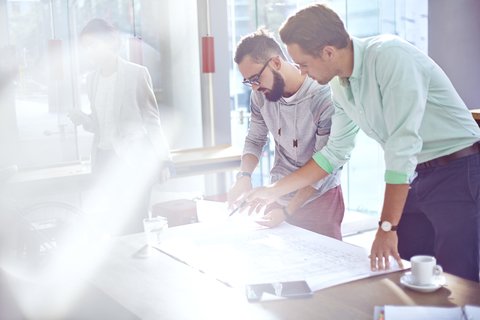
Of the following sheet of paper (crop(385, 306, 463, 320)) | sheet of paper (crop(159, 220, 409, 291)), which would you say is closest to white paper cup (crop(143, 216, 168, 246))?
sheet of paper (crop(159, 220, 409, 291))

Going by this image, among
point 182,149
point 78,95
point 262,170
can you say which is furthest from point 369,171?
point 78,95

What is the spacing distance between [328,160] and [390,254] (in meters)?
0.54

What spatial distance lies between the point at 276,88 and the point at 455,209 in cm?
84

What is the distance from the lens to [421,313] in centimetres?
110

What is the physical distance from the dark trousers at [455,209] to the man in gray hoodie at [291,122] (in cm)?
46

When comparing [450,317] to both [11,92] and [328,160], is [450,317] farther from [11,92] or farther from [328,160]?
[11,92]

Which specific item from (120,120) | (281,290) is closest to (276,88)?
(281,290)

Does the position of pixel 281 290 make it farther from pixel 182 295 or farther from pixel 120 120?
pixel 120 120

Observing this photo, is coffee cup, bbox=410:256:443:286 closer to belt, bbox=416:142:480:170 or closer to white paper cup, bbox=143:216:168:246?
belt, bbox=416:142:480:170

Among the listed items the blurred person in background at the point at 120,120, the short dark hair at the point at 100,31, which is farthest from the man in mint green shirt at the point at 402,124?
the short dark hair at the point at 100,31

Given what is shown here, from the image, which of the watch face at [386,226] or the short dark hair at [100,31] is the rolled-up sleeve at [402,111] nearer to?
the watch face at [386,226]

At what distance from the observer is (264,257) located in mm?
1541

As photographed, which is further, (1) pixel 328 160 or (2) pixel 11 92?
(2) pixel 11 92

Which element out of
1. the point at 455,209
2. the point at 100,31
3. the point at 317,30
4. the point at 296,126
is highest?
the point at 100,31
